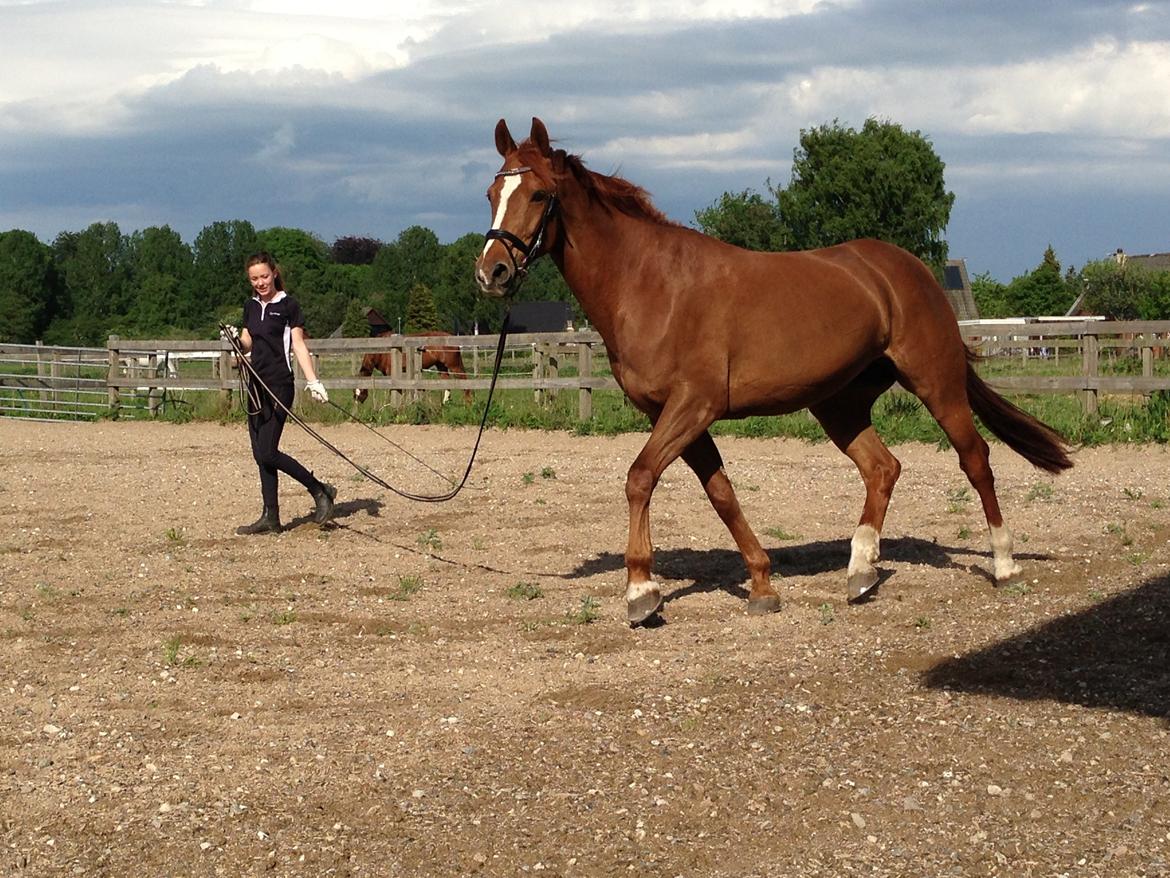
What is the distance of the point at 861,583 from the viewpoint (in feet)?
23.5

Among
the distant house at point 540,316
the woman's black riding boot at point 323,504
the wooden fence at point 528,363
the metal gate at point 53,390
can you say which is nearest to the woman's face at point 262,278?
the woman's black riding boot at point 323,504

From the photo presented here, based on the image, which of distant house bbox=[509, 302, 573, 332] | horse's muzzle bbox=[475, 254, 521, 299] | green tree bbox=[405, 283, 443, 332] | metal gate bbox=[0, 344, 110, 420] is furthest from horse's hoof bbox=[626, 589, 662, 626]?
green tree bbox=[405, 283, 443, 332]

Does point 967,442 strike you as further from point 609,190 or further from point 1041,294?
point 1041,294

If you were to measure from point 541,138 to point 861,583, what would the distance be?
2940 mm

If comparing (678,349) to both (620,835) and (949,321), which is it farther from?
(620,835)

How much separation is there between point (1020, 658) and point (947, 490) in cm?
577

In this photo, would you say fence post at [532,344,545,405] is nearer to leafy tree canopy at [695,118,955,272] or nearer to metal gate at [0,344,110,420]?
metal gate at [0,344,110,420]

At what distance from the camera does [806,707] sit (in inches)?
205

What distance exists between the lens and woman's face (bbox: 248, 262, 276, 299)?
9.73 meters

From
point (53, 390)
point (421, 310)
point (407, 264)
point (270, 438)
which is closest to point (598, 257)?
point (270, 438)

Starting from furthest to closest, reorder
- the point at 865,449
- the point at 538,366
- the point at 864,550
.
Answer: the point at 538,366, the point at 865,449, the point at 864,550

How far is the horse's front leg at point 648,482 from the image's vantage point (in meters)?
6.66

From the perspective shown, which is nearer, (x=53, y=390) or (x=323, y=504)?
(x=323, y=504)

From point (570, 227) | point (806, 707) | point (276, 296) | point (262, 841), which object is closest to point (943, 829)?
point (806, 707)
